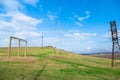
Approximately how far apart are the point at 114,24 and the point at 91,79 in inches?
646

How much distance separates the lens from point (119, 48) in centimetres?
2886

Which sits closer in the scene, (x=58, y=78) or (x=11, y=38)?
(x=58, y=78)

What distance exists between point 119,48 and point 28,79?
68.5 ft

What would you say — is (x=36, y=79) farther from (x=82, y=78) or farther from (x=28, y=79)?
(x=82, y=78)

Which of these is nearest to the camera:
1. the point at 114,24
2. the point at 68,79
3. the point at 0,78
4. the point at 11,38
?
the point at 0,78

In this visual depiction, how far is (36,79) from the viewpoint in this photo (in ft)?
39.1

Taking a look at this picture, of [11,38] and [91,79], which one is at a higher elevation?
[11,38]

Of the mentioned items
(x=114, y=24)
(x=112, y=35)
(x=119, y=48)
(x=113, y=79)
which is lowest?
(x=113, y=79)

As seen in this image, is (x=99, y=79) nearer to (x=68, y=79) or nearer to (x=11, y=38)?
(x=68, y=79)

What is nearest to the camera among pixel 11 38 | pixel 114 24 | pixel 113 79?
pixel 113 79

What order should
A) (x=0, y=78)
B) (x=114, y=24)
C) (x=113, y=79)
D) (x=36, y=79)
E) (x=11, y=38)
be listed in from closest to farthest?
(x=0, y=78) → (x=36, y=79) → (x=113, y=79) → (x=11, y=38) → (x=114, y=24)

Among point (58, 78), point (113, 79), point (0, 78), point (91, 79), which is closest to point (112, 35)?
point (113, 79)

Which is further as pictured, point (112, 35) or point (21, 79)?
point (112, 35)

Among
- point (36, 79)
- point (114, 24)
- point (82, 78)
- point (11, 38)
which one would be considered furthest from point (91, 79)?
point (114, 24)
